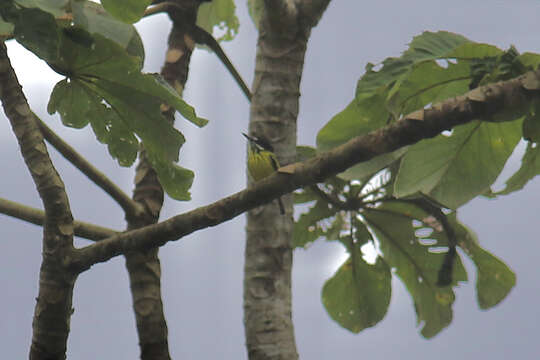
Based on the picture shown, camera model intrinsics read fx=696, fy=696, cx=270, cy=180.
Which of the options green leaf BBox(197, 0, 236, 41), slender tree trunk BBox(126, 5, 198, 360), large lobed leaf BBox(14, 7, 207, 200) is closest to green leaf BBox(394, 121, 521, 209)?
large lobed leaf BBox(14, 7, 207, 200)

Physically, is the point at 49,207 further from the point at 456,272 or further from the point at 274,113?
the point at 456,272

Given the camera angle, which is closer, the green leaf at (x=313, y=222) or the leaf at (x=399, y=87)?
the leaf at (x=399, y=87)

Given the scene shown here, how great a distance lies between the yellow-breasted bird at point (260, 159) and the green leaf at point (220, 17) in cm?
207

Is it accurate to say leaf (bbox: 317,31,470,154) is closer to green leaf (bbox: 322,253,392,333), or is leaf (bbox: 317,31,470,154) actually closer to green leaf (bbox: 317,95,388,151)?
green leaf (bbox: 317,95,388,151)

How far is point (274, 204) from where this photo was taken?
3178 millimetres

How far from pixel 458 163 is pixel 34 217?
1.64 m

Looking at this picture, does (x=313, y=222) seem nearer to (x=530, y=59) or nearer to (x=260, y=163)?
(x=260, y=163)

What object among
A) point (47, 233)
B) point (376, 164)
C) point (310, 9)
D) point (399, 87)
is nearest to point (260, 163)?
point (376, 164)

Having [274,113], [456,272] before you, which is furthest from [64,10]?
[456,272]

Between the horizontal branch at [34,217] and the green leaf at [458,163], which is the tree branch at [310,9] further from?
the horizontal branch at [34,217]

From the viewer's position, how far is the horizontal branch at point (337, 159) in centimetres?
186

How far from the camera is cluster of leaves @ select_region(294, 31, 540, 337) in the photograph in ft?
7.82

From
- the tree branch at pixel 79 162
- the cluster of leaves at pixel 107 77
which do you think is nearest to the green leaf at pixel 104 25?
the cluster of leaves at pixel 107 77

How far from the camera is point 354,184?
3.94 metres
